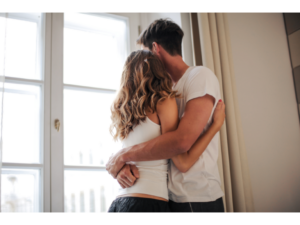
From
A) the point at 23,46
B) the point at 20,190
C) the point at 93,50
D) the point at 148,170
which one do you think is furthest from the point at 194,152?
the point at 23,46

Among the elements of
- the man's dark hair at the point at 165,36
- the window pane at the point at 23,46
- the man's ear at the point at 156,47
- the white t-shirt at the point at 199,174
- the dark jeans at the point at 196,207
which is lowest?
the dark jeans at the point at 196,207

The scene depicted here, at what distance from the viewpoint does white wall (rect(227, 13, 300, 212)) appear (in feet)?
7.43

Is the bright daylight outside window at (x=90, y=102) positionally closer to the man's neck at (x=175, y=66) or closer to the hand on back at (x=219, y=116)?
the man's neck at (x=175, y=66)

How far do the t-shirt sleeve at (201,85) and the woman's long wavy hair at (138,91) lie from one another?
87 millimetres

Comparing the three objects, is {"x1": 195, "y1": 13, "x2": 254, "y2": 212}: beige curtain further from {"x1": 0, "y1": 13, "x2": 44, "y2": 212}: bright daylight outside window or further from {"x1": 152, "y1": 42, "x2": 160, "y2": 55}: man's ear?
{"x1": 0, "y1": 13, "x2": 44, "y2": 212}: bright daylight outside window

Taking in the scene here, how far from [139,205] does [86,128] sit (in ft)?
3.34

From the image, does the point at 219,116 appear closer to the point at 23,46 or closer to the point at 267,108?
the point at 267,108

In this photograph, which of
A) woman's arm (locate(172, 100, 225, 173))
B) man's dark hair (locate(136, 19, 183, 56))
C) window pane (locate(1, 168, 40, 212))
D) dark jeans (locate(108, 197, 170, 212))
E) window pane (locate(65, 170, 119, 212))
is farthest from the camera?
window pane (locate(65, 170, 119, 212))

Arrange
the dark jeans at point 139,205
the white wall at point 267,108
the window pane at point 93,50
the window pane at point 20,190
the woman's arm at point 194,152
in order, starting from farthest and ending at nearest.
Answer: the white wall at point 267,108 < the window pane at point 93,50 < the window pane at point 20,190 < the woman's arm at point 194,152 < the dark jeans at point 139,205

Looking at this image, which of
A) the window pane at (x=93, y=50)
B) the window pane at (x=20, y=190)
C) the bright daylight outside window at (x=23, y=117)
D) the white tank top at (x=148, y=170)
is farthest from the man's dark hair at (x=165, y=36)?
the window pane at (x=20, y=190)

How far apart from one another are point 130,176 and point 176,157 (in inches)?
8.9

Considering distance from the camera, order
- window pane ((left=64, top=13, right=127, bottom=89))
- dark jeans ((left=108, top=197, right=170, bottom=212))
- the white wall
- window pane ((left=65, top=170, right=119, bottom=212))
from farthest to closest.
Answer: the white wall → window pane ((left=64, top=13, right=127, bottom=89)) → window pane ((left=65, top=170, right=119, bottom=212)) → dark jeans ((left=108, top=197, right=170, bottom=212))

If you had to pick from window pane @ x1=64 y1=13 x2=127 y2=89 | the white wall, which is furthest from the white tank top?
the white wall

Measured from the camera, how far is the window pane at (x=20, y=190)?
1741mm
